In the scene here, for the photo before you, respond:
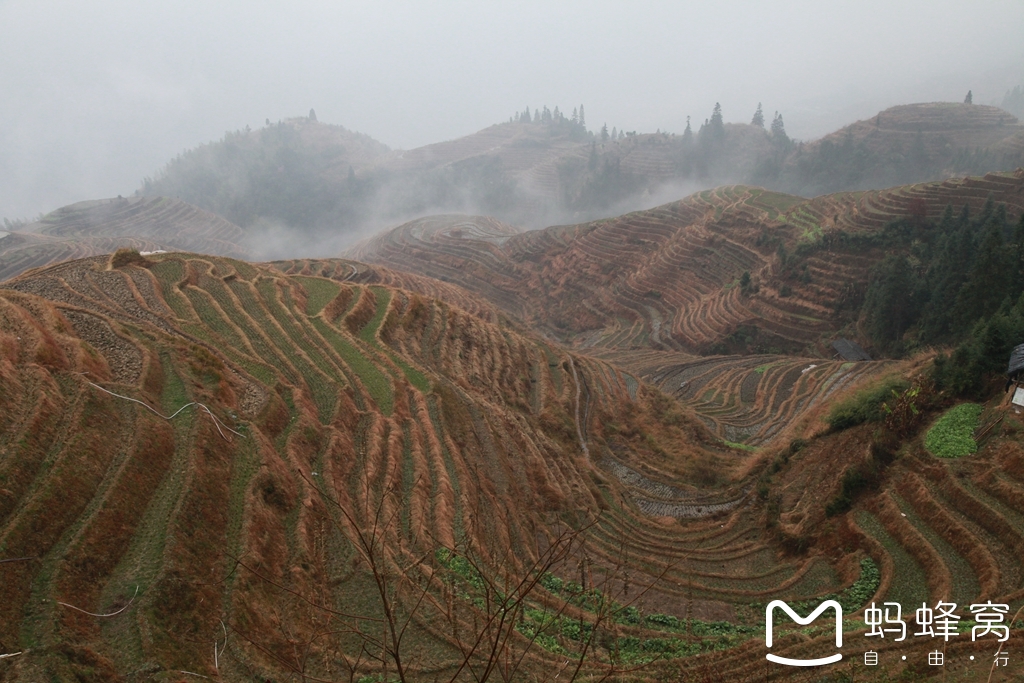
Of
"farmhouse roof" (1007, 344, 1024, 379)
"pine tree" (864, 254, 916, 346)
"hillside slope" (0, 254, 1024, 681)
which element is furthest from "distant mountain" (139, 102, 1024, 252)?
"hillside slope" (0, 254, 1024, 681)

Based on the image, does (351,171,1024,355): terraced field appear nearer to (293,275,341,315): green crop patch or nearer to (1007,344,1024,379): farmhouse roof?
(1007,344,1024,379): farmhouse roof

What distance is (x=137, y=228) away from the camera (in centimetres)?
13600

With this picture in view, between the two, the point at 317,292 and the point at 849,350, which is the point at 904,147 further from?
the point at 317,292

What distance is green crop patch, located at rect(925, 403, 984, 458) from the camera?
1634 centimetres

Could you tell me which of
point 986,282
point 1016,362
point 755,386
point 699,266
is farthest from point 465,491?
point 699,266

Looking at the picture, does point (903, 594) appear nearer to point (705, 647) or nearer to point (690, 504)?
point (705, 647)

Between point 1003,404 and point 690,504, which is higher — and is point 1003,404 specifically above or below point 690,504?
above

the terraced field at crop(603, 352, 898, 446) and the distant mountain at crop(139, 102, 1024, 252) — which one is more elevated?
the distant mountain at crop(139, 102, 1024, 252)

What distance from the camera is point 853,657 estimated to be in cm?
1015

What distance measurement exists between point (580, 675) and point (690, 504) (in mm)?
14168

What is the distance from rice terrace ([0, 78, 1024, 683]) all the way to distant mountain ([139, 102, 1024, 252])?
80407 mm

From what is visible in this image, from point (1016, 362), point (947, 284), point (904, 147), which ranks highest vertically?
point (904, 147)

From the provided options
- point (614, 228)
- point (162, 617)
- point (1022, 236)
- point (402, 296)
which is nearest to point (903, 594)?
point (162, 617)

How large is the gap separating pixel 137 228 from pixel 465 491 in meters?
158
